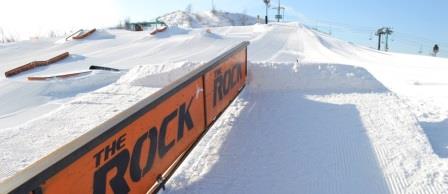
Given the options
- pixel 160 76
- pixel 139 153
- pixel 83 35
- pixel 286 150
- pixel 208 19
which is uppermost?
pixel 208 19

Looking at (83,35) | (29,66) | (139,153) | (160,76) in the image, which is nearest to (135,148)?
(139,153)

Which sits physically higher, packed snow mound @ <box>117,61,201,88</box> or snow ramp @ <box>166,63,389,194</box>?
packed snow mound @ <box>117,61,201,88</box>

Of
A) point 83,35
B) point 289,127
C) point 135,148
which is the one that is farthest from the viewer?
point 83,35

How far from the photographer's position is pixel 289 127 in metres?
5.13

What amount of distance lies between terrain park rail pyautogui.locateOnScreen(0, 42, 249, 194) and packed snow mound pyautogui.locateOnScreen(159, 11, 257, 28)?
81.7 m

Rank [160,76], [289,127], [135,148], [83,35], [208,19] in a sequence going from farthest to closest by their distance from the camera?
[208,19], [83,35], [160,76], [289,127], [135,148]

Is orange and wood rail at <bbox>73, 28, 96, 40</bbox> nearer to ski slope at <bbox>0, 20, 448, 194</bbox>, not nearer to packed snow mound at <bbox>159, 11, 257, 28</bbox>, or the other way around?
ski slope at <bbox>0, 20, 448, 194</bbox>

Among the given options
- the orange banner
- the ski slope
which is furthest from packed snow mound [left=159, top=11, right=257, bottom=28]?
the orange banner

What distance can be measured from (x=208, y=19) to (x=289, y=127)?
283ft

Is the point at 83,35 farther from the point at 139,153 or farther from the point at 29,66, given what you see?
the point at 139,153

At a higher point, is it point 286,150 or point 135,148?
point 135,148

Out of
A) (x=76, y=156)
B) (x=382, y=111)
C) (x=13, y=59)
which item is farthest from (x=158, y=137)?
(x=13, y=59)

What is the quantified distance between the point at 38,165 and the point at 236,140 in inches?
121

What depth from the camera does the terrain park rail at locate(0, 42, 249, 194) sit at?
1.95 meters
